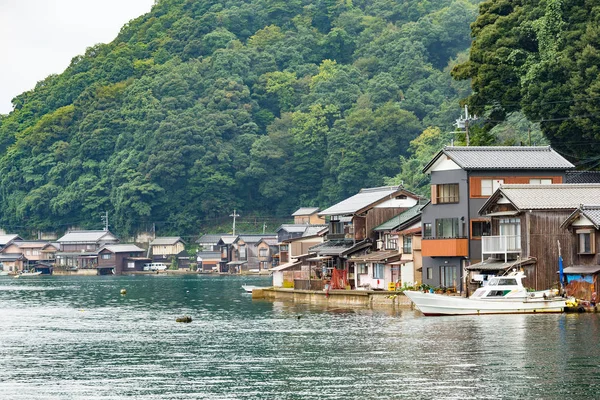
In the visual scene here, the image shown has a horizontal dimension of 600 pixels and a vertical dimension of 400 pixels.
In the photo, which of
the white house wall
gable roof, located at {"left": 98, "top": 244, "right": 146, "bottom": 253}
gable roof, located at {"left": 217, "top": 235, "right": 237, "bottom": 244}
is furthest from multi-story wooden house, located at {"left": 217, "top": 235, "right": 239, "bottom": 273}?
the white house wall

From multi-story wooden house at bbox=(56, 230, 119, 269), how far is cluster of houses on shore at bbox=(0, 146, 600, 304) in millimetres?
81018

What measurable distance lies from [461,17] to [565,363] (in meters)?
163

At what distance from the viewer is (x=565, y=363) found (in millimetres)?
33656

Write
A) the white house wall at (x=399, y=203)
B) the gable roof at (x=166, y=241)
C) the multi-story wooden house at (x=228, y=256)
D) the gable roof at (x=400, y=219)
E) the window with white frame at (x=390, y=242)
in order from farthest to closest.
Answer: the gable roof at (x=166, y=241)
the multi-story wooden house at (x=228, y=256)
the white house wall at (x=399, y=203)
the window with white frame at (x=390, y=242)
the gable roof at (x=400, y=219)

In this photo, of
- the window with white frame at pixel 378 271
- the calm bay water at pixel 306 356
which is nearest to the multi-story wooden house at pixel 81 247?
the window with white frame at pixel 378 271

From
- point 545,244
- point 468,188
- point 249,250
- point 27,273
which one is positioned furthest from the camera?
point 27,273

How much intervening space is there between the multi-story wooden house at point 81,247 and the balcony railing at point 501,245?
4475 inches

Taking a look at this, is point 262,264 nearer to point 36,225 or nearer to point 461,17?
point 36,225

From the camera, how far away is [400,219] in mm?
68938

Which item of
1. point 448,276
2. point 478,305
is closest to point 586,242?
point 478,305

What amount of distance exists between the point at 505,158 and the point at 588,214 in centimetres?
1035

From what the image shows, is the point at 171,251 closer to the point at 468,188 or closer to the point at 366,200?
the point at 366,200

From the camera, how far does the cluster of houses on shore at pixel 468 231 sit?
5203 cm

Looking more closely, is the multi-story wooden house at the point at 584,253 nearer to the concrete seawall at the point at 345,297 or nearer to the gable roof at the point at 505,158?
the gable roof at the point at 505,158
